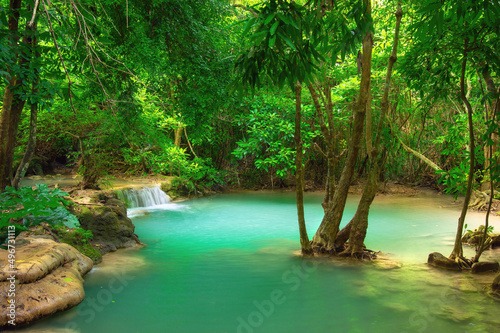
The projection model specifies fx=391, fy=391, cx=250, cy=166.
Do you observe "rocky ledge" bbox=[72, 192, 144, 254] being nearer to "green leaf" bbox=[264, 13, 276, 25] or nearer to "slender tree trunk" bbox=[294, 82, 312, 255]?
"slender tree trunk" bbox=[294, 82, 312, 255]

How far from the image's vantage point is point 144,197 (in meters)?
12.8

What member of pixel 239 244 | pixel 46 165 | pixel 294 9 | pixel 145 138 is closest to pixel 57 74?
pixel 294 9

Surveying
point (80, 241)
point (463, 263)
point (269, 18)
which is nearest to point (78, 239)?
point (80, 241)

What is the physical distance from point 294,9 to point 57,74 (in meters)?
4.06

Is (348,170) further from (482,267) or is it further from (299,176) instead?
(482,267)

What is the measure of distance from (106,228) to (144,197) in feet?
17.1

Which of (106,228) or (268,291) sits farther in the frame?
(106,228)

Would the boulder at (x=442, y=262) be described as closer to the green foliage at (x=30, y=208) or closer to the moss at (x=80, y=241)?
the moss at (x=80, y=241)

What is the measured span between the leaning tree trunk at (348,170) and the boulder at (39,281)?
12.6ft

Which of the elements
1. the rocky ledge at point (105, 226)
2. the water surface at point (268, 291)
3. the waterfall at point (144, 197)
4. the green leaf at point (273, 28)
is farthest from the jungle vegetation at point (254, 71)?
the rocky ledge at point (105, 226)

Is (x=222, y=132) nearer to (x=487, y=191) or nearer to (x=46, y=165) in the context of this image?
(x=46, y=165)

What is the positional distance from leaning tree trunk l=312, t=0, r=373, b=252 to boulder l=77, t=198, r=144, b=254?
369cm

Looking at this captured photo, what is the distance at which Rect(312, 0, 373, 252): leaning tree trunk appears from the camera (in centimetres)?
592

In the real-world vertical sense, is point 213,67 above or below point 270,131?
above
